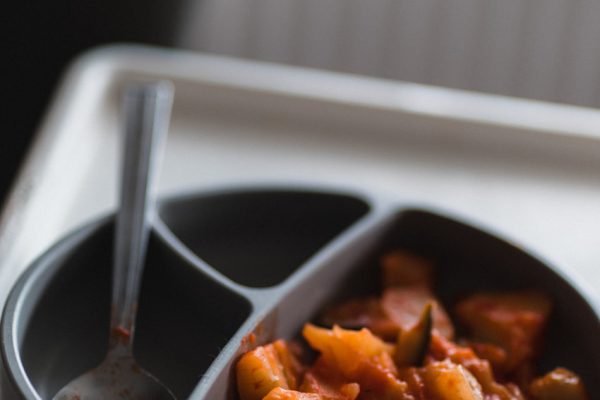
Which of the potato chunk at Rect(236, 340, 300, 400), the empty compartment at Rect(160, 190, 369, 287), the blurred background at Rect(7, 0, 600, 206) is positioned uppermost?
the blurred background at Rect(7, 0, 600, 206)

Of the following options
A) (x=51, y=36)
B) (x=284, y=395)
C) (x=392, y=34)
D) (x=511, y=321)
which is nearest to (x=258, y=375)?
(x=284, y=395)

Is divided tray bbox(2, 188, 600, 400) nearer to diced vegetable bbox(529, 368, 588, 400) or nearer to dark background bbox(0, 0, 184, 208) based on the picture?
diced vegetable bbox(529, 368, 588, 400)

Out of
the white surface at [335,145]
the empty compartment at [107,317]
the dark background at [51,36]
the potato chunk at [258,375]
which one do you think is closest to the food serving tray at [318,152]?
the white surface at [335,145]

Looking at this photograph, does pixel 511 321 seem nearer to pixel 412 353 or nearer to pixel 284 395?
pixel 412 353

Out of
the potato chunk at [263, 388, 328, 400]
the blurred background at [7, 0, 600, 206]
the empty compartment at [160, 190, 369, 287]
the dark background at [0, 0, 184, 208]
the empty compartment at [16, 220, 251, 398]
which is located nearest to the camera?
the potato chunk at [263, 388, 328, 400]

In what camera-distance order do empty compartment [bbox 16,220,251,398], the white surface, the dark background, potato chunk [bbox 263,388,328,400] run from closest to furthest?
potato chunk [bbox 263,388,328,400] < empty compartment [bbox 16,220,251,398] < the white surface < the dark background

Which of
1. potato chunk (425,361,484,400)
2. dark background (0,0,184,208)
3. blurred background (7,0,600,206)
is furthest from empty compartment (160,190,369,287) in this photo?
blurred background (7,0,600,206)
